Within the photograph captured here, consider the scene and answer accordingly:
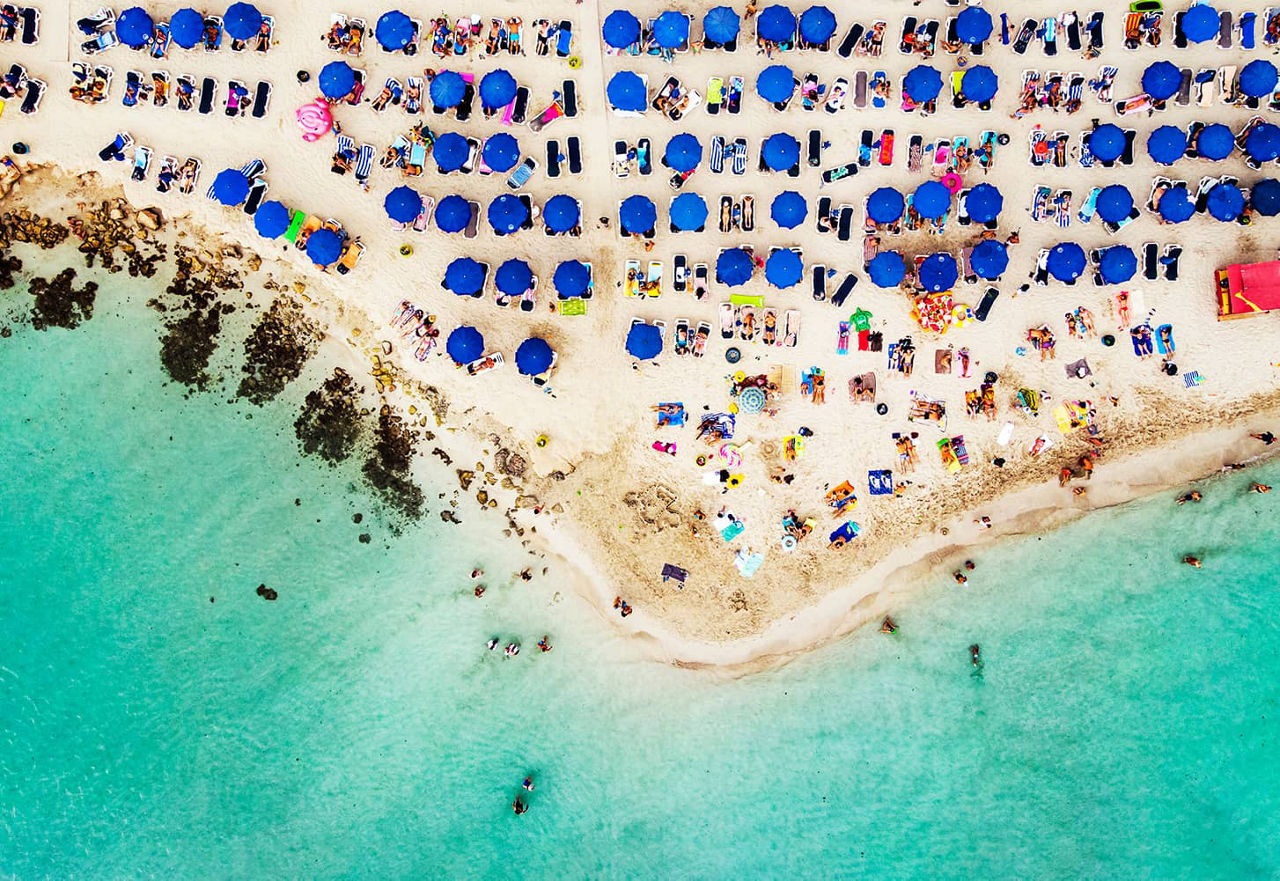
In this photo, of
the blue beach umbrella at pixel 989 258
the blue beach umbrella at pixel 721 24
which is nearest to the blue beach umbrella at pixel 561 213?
the blue beach umbrella at pixel 721 24

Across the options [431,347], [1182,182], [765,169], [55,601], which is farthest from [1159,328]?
[55,601]

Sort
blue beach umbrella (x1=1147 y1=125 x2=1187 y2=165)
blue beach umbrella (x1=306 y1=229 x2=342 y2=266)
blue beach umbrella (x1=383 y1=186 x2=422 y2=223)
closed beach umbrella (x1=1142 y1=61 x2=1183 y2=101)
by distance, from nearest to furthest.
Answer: closed beach umbrella (x1=1142 y1=61 x2=1183 y2=101) < blue beach umbrella (x1=1147 y1=125 x2=1187 y2=165) < blue beach umbrella (x1=383 y1=186 x2=422 y2=223) < blue beach umbrella (x1=306 y1=229 x2=342 y2=266)

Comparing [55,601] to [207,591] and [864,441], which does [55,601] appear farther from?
[864,441]

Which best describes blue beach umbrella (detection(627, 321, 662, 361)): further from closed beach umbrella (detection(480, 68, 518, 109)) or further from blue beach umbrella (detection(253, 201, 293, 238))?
blue beach umbrella (detection(253, 201, 293, 238))

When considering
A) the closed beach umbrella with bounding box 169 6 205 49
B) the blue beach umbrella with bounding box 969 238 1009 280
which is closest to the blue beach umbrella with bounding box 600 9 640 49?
the blue beach umbrella with bounding box 969 238 1009 280

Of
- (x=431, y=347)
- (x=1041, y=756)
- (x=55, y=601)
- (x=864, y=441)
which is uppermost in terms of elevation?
(x=431, y=347)

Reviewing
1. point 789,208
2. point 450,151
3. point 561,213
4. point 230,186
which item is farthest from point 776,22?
point 230,186

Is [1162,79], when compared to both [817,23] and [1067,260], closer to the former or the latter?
[1067,260]
